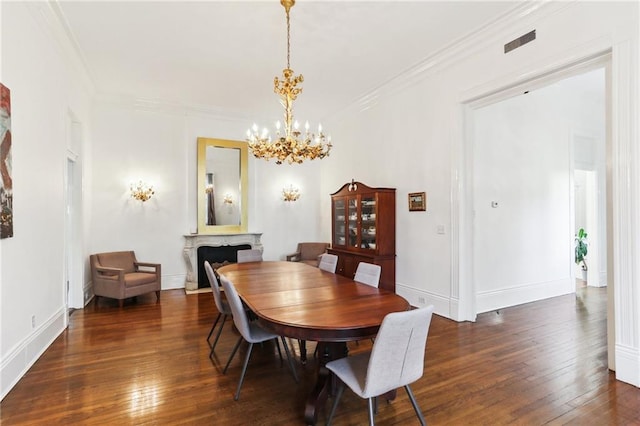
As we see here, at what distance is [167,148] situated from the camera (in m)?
5.79

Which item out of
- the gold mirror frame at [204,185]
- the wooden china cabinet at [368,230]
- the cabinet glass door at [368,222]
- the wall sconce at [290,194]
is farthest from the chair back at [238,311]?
the wall sconce at [290,194]

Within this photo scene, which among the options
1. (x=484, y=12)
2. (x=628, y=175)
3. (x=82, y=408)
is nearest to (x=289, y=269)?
(x=82, y=408)

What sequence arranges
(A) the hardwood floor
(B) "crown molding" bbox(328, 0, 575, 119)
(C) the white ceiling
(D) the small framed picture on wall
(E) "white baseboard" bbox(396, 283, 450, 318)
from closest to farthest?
(A) the hardwood floor < (B) "crown molding" bbox(328, 0, 575, 119) < (C) the white ceiling < (E) "white baseboard" bbox(396, 283, 450, 318) < (D) the small framed picture on wall

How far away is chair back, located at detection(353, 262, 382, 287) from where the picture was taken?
2895mm

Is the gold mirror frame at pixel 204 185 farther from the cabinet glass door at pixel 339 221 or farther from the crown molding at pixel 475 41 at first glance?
the crown molding at pixel 475 41

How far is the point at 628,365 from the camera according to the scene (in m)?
2.45

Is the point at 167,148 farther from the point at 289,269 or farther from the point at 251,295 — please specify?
the point at 251,295

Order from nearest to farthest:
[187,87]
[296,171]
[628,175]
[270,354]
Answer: [628,175] < [270,354] < [187,87] < [296,171]

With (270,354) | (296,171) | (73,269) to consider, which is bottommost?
(270,354)

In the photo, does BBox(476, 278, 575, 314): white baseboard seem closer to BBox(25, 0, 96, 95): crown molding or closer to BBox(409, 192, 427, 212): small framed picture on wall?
BBox(409, 192, 427, 212): small framed picture on wall

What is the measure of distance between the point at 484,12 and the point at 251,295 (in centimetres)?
349

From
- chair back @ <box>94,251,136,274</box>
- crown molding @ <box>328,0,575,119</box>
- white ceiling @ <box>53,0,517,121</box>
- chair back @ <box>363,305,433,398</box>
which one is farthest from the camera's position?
chair back @ <box>94,251,136,274</box>

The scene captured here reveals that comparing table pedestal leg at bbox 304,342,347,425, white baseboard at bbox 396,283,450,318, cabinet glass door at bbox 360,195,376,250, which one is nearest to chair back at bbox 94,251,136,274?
cabinet glass door at bbox 360,195,376,250

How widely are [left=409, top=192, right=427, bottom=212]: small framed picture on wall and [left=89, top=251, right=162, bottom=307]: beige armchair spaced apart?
13.1 feet
